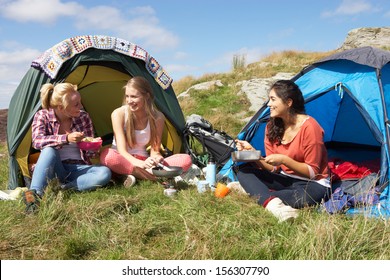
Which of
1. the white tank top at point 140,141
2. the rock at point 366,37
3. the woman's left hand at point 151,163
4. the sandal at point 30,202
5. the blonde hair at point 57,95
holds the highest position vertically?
the rock at point 366,37

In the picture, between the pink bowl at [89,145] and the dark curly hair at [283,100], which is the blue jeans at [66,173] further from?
the dark curly hair at [283,100]

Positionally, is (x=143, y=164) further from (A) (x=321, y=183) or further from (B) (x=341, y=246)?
(B) (x=341, y=246)

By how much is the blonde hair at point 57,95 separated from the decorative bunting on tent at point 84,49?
34 cm

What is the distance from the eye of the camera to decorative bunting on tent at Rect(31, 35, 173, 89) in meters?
4.10

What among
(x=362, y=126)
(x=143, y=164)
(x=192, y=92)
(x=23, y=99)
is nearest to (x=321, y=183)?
(x=143, y=164)

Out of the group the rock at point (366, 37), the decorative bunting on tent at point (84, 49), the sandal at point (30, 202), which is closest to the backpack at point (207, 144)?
the decorative bunting on tent at point (84, 49)

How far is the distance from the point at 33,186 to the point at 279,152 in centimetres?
221

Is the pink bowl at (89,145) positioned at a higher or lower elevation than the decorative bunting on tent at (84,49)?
lower

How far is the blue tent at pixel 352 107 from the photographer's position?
3.46m

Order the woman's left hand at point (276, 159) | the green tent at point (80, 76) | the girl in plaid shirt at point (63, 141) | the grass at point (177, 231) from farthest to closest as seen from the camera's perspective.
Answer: the green tent at point (80, 76) < the girl in plaid shirt at point (63, 141) < the woman's left hand at point (276, 159) < the grass at point (177, 231)

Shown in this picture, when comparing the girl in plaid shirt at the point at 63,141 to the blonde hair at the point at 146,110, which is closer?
the girl in plaid shirt at the point at 63,141

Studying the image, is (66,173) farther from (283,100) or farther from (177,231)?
(283,100)

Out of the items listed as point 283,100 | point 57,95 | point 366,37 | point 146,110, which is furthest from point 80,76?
point 366,37

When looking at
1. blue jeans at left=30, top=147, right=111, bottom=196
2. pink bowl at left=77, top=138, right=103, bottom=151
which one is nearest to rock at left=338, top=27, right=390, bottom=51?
pink bowl at left=77, top=138, right=103, bottom=151
